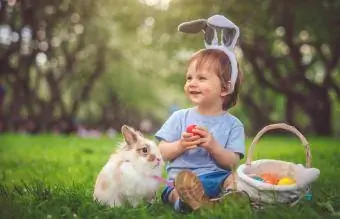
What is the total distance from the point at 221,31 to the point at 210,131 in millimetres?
406

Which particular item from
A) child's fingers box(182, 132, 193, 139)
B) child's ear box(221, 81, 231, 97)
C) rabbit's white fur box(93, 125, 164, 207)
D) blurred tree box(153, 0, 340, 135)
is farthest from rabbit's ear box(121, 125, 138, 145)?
blurred tree box(153, 0, 340, 135)

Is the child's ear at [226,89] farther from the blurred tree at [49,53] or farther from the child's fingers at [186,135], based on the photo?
the blurred tree at [49,53]

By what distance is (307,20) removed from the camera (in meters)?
5.45

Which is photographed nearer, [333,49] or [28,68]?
[333,49]

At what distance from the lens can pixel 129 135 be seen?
2094 millimetres

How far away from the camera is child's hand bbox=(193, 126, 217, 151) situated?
210cm

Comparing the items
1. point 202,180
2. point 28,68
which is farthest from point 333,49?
point 202,180

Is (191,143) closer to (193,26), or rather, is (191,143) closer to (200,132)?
(200,132)

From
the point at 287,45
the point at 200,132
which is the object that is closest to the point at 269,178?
the point at 200,132

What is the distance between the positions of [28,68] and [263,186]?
22.4 feet

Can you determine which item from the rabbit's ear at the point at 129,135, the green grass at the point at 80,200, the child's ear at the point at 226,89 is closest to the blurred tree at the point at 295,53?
the green grass at the point at 80,200

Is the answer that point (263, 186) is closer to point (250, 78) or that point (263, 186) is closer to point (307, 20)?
point (307, 20)

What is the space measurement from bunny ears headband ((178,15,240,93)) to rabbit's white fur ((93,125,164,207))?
0.44 meters

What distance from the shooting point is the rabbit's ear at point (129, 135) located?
2090 mm
